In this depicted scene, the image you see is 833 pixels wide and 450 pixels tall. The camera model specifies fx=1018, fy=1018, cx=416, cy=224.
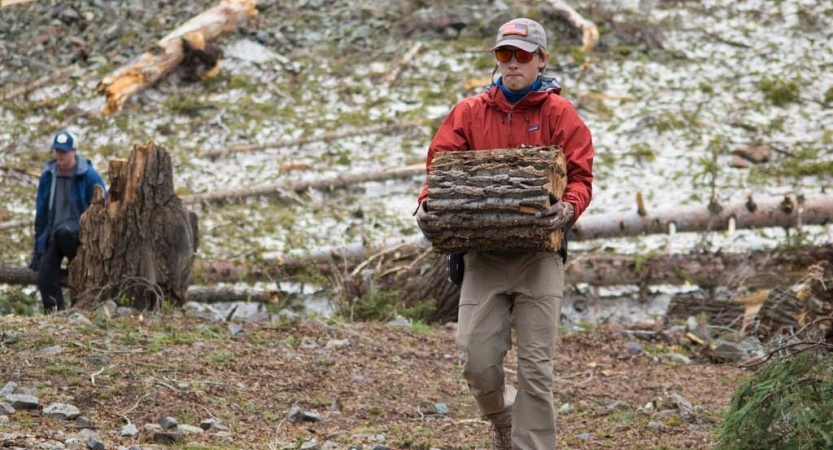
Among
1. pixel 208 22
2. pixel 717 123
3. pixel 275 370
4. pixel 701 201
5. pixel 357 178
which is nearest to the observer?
pixel 275 370

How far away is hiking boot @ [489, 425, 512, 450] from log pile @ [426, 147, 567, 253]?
1.05 m

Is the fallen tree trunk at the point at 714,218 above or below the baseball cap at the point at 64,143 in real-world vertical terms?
below

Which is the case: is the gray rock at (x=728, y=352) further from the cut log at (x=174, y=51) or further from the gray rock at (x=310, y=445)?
the cut log at (x=174, y=51)

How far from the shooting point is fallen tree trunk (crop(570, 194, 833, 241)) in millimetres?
10906

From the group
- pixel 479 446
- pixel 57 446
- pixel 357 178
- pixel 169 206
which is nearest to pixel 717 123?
pixel 357 178

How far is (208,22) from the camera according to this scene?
55.2 ft

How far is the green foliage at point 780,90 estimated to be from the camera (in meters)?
14.8

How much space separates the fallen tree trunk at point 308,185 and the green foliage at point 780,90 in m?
5.44

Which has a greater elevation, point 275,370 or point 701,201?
point 701,201

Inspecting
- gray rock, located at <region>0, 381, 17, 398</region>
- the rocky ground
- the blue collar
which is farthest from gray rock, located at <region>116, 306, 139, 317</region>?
the blue collar

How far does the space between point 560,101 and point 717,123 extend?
1007 centimetres

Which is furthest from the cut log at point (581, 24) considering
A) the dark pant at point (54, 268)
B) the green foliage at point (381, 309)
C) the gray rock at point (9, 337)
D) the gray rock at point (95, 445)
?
the gray rock at point (95, 445)

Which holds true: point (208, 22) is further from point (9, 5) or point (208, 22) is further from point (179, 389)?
point (179, 389)

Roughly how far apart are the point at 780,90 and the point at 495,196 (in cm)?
1152
